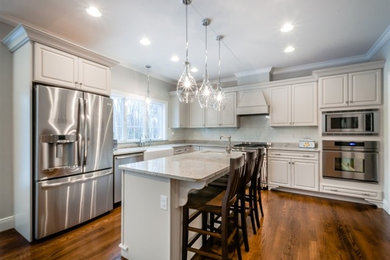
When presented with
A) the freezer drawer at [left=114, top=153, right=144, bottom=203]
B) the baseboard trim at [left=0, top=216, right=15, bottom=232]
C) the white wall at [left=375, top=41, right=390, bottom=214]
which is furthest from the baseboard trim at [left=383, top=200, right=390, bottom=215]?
the baseboard trim at [left=0, top=216, right=15, bottom=232]

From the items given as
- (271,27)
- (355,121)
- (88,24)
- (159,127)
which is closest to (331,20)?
(271,27)

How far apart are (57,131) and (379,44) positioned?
5180 millimetres

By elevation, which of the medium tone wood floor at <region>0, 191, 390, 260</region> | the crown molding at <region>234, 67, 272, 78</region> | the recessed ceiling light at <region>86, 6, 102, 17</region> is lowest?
the medium tone wood floor at <region>0, 191, 390, 260</region>

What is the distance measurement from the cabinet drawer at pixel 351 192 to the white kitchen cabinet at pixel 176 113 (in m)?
3.73

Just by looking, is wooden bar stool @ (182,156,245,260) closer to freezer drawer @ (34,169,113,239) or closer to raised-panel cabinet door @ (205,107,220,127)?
freezer drawer @ (34,169,113,239)

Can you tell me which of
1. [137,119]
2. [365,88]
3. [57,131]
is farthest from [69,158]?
[365,88]

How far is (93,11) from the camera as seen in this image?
2305mm

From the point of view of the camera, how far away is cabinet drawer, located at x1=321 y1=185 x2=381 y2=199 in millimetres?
3241

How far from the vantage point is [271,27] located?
8.75 ft

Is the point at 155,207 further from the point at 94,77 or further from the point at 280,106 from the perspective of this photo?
the point at 280,106

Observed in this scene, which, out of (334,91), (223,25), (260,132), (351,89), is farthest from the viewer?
(260,132)

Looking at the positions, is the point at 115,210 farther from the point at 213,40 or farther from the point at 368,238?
the point at 368,238

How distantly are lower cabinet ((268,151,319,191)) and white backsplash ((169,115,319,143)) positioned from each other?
0.63 metres

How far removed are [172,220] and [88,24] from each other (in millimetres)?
2783
